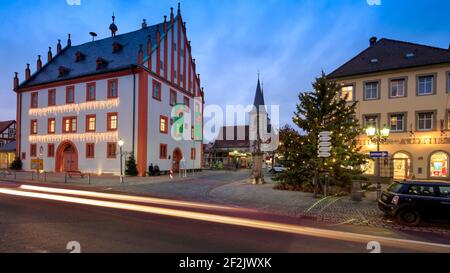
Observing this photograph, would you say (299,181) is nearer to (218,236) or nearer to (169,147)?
(218,236)

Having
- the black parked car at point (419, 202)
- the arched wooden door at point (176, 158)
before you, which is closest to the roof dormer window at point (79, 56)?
the arched wooden door at point (176, 158)

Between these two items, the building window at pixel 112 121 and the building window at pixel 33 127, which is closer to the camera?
the building window at pixel 112 121

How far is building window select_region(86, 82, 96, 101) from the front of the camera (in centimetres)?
2920

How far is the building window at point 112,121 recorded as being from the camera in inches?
1089

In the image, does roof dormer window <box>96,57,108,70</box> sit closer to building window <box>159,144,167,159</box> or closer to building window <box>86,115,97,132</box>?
building window <box>86,115,97,132</box>

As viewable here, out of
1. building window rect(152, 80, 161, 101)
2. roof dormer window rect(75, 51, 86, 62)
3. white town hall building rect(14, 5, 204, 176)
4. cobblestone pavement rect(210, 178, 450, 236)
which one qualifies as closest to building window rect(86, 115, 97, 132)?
white town hall building rect(14, 5, 204, 176)

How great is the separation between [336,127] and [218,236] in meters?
11.6

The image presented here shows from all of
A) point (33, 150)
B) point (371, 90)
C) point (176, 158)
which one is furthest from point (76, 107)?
point (371, 90)

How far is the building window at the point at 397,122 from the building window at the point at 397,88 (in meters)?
1.71

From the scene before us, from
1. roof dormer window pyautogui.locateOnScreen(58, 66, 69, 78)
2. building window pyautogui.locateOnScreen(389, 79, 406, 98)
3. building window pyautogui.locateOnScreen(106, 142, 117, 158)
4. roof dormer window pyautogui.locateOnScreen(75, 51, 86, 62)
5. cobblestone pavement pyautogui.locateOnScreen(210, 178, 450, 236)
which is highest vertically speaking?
roof dormer window pyautogui.locateOnScreen(75, 51, 86, 62)

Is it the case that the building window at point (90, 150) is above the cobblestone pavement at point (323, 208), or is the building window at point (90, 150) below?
above

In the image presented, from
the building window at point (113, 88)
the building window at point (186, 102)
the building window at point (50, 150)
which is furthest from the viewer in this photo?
the building window at point (186, 102)

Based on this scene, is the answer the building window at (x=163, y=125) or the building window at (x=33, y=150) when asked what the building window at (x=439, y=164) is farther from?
the building window at (x=33, y=150)

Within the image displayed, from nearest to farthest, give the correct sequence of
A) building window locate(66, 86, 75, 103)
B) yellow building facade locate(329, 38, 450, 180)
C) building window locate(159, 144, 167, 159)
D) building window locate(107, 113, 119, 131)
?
yellow building facade locate(329, 38, 450, 180)
building window locate(107, 113, 119, 131)
building window locate(159, 144, 167, 159)
building window locate(66, 86, 75, 103)
